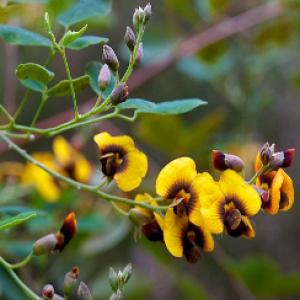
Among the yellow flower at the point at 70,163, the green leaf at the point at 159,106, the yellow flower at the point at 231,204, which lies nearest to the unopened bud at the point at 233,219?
the yellow flower at the point at 231,204

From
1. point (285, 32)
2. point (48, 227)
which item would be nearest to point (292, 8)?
point (285, 32)

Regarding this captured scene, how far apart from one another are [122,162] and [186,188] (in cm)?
7

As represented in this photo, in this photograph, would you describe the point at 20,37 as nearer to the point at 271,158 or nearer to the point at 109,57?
the point at 109,57

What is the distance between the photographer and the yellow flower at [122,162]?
65 cm

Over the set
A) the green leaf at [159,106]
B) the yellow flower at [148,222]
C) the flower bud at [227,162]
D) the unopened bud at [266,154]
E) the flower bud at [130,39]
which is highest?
the flower bud at [130,39]

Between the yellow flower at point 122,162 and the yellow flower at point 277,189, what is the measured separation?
11 centimetres

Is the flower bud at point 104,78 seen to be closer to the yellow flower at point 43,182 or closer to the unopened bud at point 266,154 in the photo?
the unopened bud at point 266,154

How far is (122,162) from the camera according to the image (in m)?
0.65

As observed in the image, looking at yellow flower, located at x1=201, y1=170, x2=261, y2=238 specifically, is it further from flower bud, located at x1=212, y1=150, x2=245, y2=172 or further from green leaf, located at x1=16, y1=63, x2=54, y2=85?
green leaf, located at x1=16, y1=63, x2=54, y2=85

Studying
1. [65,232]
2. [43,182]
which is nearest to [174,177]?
[65,232]

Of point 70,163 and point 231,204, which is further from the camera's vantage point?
point 70,163

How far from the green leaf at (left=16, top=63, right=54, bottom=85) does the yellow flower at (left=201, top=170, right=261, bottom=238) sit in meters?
0.18

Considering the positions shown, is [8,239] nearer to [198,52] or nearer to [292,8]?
[198,52]

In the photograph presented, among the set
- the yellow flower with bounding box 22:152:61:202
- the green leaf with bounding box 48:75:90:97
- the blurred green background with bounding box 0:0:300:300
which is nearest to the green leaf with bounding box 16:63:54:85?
the green leaf with bounding box 48:75:90:97
